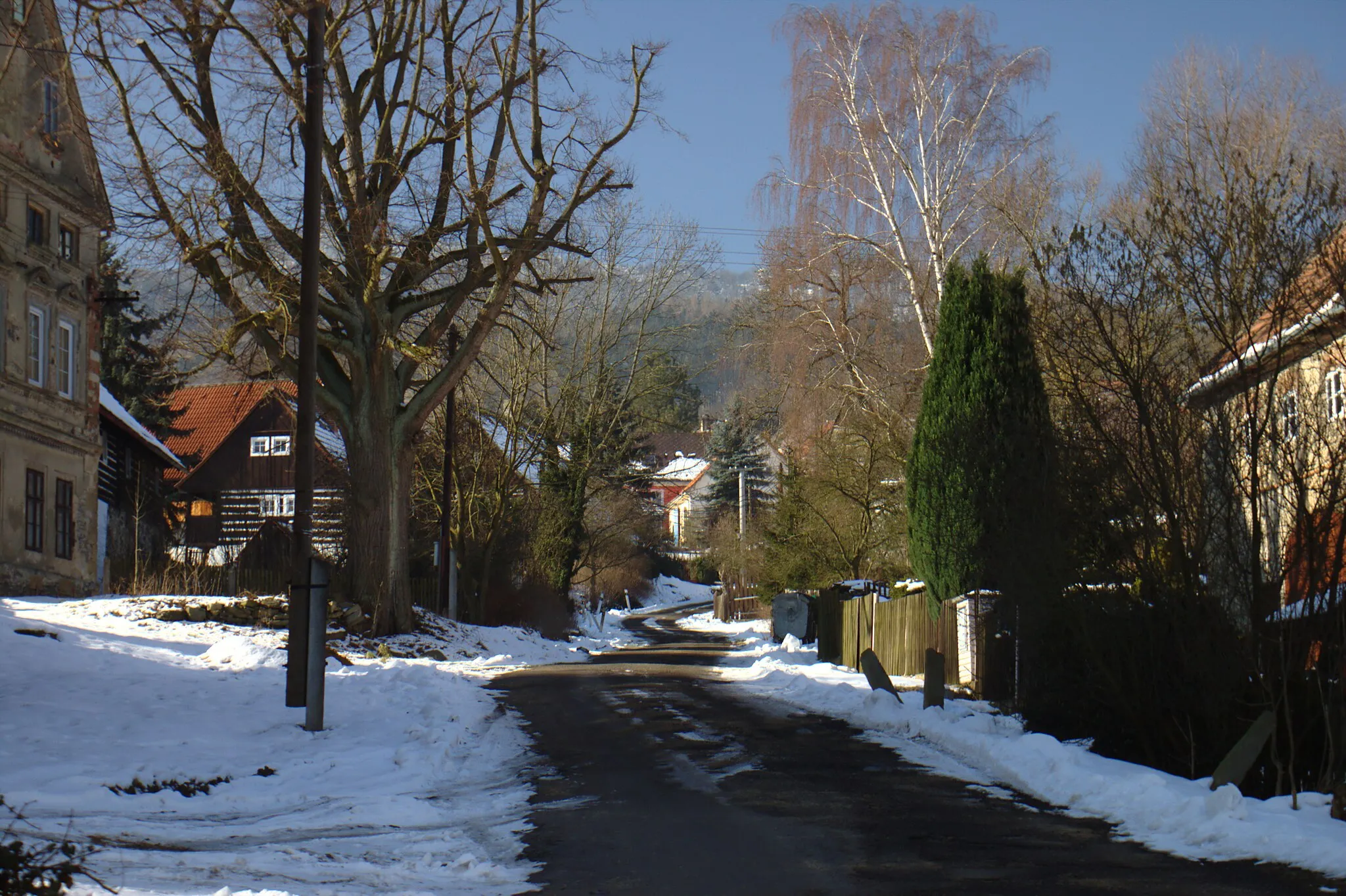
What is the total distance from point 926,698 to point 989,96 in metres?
16.9

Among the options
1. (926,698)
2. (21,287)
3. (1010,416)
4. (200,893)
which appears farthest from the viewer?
(21,287)

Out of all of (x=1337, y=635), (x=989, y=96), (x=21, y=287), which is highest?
(x=989, y=96)

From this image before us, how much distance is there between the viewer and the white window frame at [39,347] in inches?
1051

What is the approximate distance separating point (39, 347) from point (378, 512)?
30.7ft

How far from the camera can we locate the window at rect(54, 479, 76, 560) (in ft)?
92.9

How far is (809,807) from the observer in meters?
8.96

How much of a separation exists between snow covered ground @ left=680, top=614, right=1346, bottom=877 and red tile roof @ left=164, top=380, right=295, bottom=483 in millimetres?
41448

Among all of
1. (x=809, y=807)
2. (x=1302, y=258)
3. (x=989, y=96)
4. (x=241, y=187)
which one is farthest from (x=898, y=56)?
(x=809, y=807)

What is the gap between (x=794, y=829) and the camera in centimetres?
820

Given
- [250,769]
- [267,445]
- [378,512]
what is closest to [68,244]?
[378,512]

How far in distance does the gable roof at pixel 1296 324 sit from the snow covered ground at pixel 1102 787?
122 inches

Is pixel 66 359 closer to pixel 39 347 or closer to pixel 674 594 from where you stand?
pixel 39 347

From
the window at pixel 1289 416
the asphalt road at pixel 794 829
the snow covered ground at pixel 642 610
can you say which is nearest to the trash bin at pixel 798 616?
the snow covered ground at pixel 642 610

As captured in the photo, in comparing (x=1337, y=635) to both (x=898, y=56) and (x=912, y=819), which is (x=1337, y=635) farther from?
(x=898, y=56)
